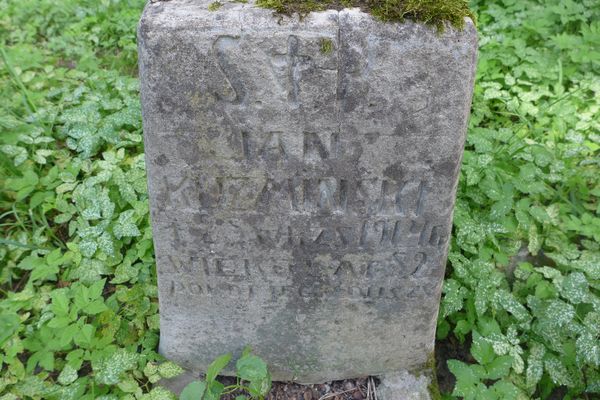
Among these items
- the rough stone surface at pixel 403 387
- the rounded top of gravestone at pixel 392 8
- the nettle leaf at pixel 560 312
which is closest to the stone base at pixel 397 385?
the rough stone surface at pixel 403 387

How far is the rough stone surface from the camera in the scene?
2.08m

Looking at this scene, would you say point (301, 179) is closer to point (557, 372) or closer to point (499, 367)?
point (499, 367)

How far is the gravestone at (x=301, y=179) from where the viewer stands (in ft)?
4.52

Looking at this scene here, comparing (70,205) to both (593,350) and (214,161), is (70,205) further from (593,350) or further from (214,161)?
(593,350)

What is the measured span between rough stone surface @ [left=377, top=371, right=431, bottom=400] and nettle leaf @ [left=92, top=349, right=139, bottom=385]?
0.94m

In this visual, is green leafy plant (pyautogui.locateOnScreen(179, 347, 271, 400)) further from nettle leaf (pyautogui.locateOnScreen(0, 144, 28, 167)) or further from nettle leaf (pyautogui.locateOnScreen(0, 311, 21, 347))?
nettle leaf (pyautogui.locateOnScreen(0, 144, 28, 167))

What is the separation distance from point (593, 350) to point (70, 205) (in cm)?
229

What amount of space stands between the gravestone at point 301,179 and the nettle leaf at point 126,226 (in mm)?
468

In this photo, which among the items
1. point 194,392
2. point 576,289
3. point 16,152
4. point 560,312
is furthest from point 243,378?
point 16,152

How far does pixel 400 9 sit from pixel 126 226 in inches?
59.6

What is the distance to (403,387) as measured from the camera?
2113mm


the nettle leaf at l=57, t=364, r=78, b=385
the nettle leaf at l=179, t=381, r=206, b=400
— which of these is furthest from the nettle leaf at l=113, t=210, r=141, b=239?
the nettle leaf at l=179, t=381, r=206, b=400

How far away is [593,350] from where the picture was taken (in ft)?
6.33

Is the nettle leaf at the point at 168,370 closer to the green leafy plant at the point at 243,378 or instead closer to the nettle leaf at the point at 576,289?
the green leafy plant at the point at 243,378
